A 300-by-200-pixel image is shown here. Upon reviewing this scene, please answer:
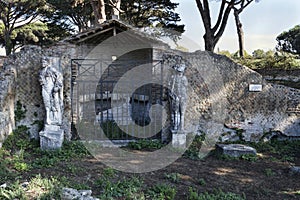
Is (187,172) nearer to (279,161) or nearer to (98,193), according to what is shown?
(98,193)

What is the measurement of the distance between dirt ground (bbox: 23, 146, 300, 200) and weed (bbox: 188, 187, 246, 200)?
16cm

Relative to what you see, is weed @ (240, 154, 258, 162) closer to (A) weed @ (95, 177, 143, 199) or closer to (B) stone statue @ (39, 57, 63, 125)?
(A) weed @ (95, 177, 143, 199)

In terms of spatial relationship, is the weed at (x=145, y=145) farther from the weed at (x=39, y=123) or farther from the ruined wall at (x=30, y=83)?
the weed at (x=39, y=123)

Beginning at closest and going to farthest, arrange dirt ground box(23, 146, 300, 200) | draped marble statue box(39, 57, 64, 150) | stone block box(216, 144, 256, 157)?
dirt ground box(23, 146, 300, 200) → draped marble statue box(39, 57, 64, 150) → stone block box(216, 144, 256, 157)

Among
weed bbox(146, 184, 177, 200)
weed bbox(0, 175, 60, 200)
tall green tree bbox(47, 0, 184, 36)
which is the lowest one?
weed bbox(146, 184, 177, 200)

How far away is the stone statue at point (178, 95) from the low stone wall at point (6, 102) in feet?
12.1

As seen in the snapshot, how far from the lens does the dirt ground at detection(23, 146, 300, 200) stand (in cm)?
505

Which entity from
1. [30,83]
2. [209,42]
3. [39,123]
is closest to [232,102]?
[39,123]

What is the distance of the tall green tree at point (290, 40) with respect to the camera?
25297mm

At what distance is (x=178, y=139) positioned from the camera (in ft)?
24.5

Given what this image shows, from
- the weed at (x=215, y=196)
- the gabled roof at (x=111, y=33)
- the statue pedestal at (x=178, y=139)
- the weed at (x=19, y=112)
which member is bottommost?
the weed at (x=215, y=196)

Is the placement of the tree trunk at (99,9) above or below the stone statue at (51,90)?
above

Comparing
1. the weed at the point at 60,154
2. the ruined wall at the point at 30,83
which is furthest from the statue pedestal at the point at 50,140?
the ruined wall at the point at 30,83

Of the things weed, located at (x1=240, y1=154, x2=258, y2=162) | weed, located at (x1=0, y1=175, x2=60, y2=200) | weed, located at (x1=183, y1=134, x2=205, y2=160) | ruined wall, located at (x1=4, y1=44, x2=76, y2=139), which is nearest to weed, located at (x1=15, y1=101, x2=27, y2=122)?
ruined wall, located at (x1=4, y1=44, x2=76, y2=139)
